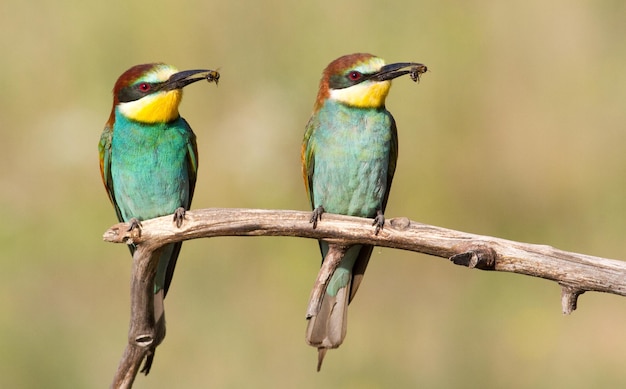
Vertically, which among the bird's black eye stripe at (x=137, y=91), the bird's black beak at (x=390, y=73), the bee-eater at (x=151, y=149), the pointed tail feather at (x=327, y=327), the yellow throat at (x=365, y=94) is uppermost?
the bird's black beak at (x=390, y=73)

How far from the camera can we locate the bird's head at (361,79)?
425 centimetres

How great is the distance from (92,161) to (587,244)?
2562 mm

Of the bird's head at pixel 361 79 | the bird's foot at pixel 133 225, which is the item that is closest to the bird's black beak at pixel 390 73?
the bird's head at pixel 361 79

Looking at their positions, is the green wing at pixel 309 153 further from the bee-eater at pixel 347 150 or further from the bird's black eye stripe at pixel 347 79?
the bird's black eye stripe at pixel 347 79

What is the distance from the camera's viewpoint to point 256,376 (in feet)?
16.9

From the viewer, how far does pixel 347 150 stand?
4359mm

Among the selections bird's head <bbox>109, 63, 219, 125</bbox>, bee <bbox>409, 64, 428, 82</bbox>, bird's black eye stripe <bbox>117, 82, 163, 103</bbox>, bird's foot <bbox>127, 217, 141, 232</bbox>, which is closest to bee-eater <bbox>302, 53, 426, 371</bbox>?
bee <bbox>409, 64, 428, 82</bbox>

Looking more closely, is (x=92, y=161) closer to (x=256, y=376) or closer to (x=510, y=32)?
(x=256, y=376)

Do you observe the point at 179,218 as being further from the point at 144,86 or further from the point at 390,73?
the point at 390,73

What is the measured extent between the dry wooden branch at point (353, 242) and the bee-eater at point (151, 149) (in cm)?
43

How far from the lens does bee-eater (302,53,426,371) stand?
4.30 meters

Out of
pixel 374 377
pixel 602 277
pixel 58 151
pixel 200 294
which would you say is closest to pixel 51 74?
pixel 58 151

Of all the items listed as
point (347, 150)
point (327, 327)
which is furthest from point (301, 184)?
point (327, 327)

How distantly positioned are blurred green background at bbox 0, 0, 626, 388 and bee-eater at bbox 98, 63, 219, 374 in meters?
1.07
